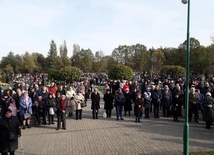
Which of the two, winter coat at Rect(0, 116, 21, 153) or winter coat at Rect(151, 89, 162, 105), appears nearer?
winter coat at Rect(0, 116, 21, 153)

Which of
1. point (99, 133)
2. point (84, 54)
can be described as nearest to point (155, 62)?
point (84, 54)

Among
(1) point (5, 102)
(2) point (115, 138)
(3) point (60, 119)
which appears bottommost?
(2) point (115, 138)

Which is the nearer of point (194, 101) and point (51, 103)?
point (51, 103)

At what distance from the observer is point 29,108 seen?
12.2m

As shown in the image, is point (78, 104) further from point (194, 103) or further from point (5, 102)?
point (194, 103)

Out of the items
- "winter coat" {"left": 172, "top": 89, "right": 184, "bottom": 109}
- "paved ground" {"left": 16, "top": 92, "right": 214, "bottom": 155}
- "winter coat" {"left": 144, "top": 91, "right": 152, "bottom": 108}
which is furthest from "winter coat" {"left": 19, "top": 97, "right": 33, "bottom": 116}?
"winter coat" {"left": 172, "top": 89, "right": 184, "bottom": 109}

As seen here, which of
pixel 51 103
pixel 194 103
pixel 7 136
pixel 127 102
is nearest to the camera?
pixel 7 136

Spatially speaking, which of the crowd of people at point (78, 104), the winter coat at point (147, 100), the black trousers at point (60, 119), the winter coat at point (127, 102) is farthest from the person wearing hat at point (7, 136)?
the winter coat at point (127, 102)

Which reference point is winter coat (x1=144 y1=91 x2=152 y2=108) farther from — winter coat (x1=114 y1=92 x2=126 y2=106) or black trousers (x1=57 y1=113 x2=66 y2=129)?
black trousers (x1=57 y1=113 x2=66 y2=129)

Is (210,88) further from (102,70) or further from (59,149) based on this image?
(102,70)

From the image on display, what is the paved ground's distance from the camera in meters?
9.05

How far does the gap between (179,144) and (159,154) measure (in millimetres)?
1552

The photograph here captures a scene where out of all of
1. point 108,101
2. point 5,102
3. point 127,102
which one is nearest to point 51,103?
point 5,102

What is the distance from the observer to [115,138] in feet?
34.6
